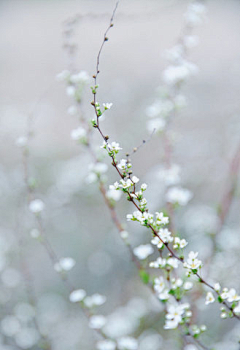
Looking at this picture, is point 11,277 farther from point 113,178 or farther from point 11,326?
point 113,178

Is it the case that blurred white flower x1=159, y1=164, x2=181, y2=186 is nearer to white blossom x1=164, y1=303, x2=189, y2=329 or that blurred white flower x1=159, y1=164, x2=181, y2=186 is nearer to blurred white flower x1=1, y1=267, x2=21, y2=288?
white blossom x1=164, y1=303, x2=189, y2=329

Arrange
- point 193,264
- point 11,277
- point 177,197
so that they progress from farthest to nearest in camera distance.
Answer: point 11,277, point 177,197, point 193,264

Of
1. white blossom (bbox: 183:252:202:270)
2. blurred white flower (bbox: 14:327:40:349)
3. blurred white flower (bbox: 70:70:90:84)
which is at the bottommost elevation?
white blossom (bbox: 183:252:202:270)

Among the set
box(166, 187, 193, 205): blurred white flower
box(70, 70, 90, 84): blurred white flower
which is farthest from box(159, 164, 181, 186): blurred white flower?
box(70, 70, 90, 84): blurred white flower

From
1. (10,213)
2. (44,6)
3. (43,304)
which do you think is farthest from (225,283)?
(44,6)

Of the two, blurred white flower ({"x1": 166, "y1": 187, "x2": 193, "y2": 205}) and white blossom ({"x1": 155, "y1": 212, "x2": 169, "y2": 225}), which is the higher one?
blurred white flower ({"x1": 166, "y1": 187, "x2": 193, "y2": 205})

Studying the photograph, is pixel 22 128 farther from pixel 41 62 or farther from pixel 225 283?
pixel 41 62

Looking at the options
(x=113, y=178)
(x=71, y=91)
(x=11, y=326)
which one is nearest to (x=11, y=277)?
(x=11, y=326)

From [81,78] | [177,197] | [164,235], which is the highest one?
[81,78]
